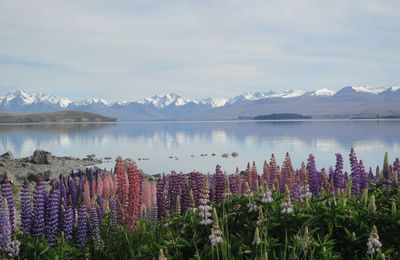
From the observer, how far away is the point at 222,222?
19.1 feet

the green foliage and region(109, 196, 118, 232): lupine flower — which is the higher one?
the green foliage

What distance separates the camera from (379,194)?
6.82 metres

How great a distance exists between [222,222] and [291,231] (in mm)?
1013

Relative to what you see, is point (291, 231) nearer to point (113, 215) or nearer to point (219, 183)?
point (219, 183)

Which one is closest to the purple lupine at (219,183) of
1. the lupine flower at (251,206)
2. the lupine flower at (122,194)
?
the lupine flower at (122,194)

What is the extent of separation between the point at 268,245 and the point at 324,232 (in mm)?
850

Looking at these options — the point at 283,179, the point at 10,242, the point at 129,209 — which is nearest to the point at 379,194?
the point at 129,209

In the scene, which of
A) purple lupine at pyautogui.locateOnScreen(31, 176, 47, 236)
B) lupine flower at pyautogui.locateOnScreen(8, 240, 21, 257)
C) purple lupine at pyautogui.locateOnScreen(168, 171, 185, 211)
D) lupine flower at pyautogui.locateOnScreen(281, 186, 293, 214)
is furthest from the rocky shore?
lupine flower at pyautogui.locateOnScreen(281, 186, 293, 214)

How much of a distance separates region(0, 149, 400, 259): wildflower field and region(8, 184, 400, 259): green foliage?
1cm

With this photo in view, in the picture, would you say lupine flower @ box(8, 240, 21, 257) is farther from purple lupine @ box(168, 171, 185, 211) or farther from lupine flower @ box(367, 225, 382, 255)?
lupine flower @ box(367, 225, 382, 255)

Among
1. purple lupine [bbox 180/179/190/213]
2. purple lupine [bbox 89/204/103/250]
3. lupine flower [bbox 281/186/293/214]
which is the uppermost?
lupine flower [bbox 281/186/293/214]

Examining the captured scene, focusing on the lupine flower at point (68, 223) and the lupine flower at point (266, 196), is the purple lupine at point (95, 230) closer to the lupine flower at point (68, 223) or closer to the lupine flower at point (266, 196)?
the lupine flower at point (68, 223)

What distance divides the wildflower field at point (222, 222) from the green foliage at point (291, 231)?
0.04ft

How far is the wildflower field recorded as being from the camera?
19.0 ft
